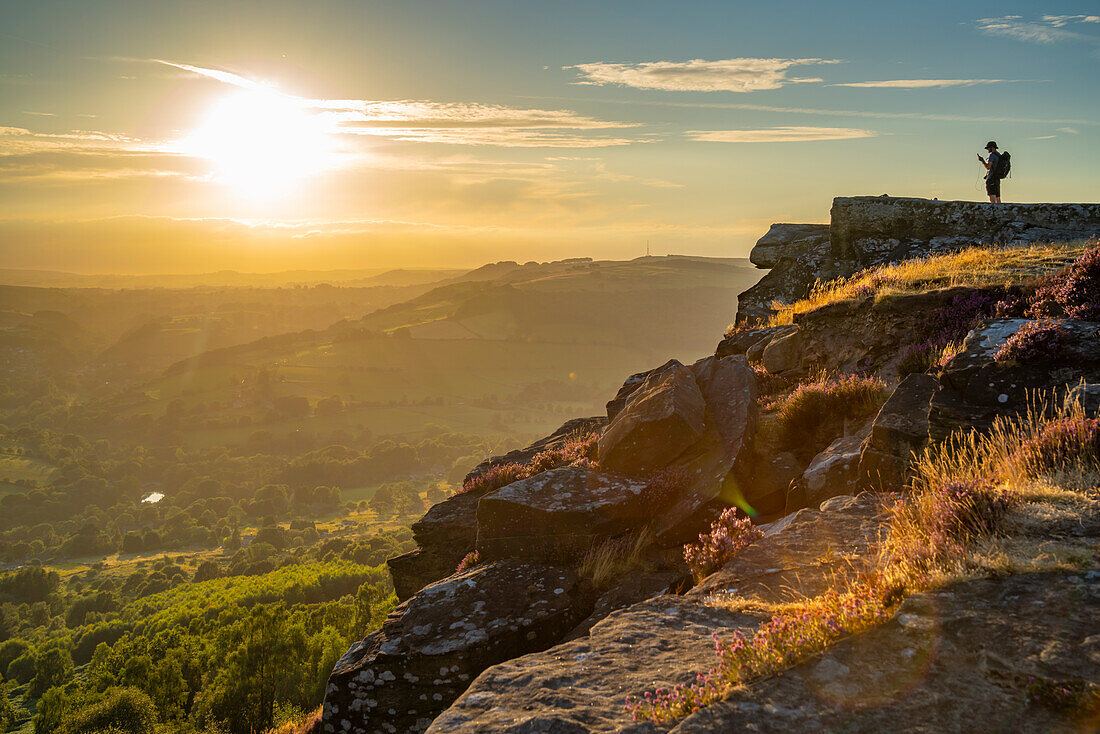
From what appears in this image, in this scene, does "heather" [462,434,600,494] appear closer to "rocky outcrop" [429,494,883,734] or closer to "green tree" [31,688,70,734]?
"rocky outcrop" [429,494,883,734]

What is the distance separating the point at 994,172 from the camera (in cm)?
2019

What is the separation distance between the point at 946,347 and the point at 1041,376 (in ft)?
10.8

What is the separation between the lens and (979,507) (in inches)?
207

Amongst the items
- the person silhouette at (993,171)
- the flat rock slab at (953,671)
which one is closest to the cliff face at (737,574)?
the flat rock slab at (953,671)

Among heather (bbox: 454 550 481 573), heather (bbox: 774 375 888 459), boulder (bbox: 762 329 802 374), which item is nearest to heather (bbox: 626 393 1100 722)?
heather (bbox: 774 375 888 459)

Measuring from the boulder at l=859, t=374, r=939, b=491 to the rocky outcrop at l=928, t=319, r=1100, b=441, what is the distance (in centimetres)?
34

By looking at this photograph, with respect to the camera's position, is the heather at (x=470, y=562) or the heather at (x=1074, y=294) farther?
the heather at (x=470, y=562)

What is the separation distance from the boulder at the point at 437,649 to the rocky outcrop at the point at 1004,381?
5.57 metres

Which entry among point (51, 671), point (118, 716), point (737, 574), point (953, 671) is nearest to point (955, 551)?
point (953, 671)

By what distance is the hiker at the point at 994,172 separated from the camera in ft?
66.0

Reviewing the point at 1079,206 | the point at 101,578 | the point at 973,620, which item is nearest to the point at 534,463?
the point at 973,620

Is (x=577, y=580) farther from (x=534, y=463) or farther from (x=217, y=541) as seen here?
(x=217, y=541)

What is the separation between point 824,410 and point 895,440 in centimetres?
339

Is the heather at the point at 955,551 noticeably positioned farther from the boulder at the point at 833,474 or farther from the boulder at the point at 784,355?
the boulder at the point at 784,355
